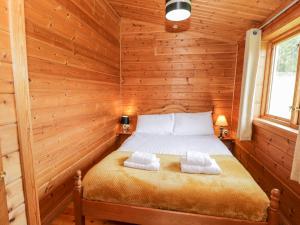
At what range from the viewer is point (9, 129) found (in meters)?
0.85

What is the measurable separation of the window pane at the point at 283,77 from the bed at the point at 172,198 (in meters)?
1.09

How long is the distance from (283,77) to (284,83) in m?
0.08

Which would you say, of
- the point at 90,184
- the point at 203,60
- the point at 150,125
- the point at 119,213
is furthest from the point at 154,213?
the point at 203,60

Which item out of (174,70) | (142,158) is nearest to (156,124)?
(174,70)

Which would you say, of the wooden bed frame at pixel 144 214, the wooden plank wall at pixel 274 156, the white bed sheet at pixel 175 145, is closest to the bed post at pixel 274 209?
the wooden bed frame at pixel 144 214

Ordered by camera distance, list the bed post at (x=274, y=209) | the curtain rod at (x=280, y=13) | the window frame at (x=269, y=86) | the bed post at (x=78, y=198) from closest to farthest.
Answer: the bed post at (x=274, y=209) → the bed post at (x=78, y=198) → the curtain rod at (x=280, y=13) → the window frame at (x=269, y=86)

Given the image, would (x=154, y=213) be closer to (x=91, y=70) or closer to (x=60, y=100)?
(x=60, y=100)

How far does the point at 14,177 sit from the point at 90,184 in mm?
628

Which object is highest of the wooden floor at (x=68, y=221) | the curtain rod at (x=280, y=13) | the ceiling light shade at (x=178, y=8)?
the curtain rod at (x=280, y=13)

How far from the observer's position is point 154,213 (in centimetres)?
133

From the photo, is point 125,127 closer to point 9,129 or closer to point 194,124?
point 194,124

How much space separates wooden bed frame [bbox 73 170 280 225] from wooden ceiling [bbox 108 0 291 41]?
6.27ft

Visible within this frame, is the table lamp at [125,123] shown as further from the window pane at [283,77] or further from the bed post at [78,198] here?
the window pane at [283,77]

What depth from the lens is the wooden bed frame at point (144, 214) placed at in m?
1.20
